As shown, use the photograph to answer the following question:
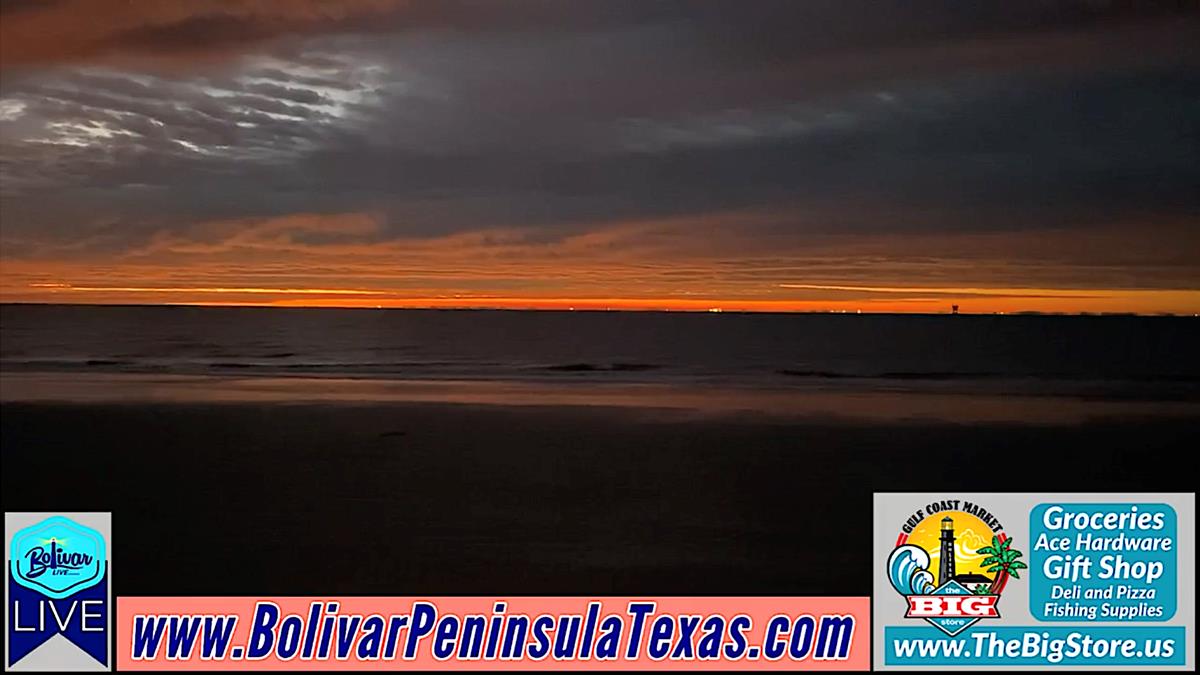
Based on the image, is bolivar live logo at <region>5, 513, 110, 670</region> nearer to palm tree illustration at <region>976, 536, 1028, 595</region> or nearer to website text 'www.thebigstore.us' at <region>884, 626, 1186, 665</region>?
website text 'www.thebigstore.us' at <region>884, 626, 1186, 665</region>

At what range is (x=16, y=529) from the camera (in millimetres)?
5285

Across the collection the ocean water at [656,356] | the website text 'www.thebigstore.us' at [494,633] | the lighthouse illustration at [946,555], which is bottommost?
the ocean water at [656,356]

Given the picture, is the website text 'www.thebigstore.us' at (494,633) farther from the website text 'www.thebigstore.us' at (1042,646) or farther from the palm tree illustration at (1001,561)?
the palm tree illustration at (1001,561)

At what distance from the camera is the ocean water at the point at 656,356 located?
14.3 meters

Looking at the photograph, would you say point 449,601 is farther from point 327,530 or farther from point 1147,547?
point 1147,547

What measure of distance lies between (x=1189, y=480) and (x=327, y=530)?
5.67m

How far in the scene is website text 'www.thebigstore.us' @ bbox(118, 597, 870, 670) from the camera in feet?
14.2

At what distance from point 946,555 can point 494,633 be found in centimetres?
214

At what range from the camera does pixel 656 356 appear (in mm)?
21062

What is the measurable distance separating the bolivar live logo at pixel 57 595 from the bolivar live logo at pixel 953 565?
3.55 metres

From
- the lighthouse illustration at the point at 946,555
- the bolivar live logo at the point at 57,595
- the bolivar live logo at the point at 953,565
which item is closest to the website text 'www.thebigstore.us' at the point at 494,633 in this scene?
the bolivar live logo at the point at 57,595

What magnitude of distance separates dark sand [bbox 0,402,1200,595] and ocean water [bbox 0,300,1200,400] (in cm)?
455

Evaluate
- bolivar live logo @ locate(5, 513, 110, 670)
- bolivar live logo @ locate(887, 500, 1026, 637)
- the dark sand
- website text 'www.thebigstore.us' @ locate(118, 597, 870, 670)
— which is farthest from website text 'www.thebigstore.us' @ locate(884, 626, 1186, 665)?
bolivar live logo @ locate(5, 513, 110, 670)

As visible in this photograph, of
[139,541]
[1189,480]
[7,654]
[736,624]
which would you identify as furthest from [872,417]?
[7,654]
